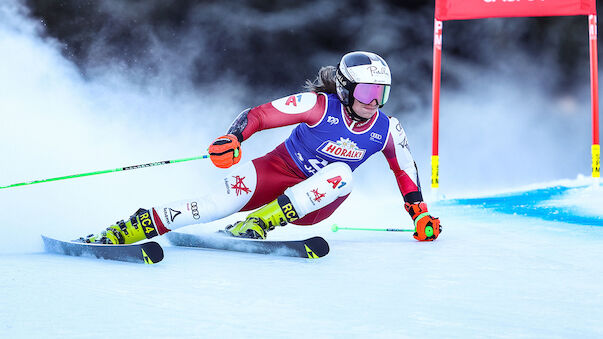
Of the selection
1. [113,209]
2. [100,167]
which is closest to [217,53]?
[100,167]

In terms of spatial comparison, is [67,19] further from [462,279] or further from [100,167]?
[462,279]

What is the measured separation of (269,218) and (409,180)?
2.37 ft

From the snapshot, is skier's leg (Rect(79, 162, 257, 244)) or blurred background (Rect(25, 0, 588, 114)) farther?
blurred background (Rect(25, 0, 588, 114))

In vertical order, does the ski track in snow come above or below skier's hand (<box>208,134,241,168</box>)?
below

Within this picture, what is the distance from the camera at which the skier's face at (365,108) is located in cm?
261

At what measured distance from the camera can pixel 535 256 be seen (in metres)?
2.40

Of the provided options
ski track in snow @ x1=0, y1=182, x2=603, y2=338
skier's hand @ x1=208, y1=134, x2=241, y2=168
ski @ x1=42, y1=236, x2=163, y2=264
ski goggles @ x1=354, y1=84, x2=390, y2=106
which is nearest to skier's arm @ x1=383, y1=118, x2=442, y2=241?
ski track in snow @ x1=0, y1=182, x2=603, y2=338

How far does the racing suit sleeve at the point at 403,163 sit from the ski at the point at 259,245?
2.28 ft

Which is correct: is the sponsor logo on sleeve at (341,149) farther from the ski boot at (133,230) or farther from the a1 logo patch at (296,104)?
the ski boot at (133,230)

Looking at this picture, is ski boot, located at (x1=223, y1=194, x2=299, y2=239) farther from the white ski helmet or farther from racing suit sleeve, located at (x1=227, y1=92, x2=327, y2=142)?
the white ski helmet

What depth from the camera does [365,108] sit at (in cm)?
261

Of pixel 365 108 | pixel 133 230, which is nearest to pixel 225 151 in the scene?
pixel 133 230

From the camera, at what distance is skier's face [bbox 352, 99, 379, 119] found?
2609 millimetres

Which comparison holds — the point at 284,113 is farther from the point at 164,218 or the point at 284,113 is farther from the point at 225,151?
the point at 164,218
